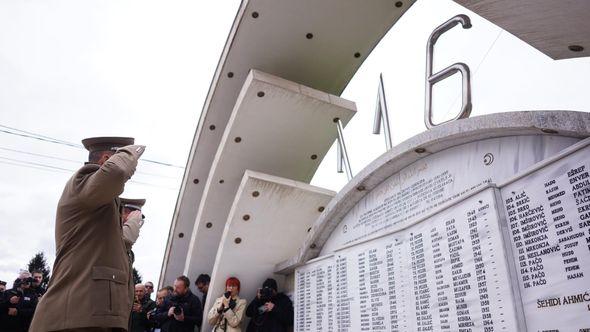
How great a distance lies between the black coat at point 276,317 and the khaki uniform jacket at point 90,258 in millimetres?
3211

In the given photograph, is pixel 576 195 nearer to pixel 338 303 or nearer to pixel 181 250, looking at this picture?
pixel 338 303

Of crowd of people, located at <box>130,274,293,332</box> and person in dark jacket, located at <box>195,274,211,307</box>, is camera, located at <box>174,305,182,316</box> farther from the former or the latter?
person in dark jacket, located at <box>195,274,211,307</box>

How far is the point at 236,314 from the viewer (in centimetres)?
623

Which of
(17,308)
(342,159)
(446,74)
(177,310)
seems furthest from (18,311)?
(446,74)

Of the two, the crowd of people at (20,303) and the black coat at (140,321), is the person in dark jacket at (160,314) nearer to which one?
the black coat at (140,321)

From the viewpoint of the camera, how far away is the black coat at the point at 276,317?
5.86 metres

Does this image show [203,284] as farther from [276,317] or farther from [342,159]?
[342,159]

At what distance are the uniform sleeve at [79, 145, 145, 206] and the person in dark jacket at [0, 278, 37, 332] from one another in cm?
606

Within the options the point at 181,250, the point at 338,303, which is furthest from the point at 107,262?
the point at 181,250

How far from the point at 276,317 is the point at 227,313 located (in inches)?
30.1

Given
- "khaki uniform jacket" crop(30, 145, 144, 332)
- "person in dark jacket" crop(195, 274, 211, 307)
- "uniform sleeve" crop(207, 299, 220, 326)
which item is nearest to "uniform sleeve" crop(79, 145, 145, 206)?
"khaki uniform jacket" crop(30, 145, 144, 332)

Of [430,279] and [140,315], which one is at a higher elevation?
[140,315]

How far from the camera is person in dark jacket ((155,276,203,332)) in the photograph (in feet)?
20.9

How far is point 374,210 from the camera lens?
4387 mm
